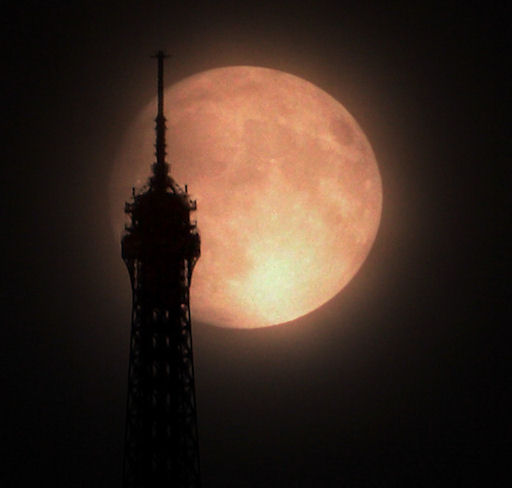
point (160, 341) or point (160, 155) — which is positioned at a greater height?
point (160, 155)

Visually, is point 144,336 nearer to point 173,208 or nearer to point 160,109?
point 173,208

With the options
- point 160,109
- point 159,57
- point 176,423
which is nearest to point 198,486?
point 176,423

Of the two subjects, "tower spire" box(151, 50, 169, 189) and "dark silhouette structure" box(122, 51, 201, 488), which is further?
"tower spire" box(151, 50, 169, 189)

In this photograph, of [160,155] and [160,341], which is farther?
[160,155]

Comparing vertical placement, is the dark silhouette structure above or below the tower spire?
below

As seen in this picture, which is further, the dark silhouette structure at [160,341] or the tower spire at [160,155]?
the tower spire at [160,155]

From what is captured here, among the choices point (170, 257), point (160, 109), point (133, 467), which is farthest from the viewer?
point (160, 109)

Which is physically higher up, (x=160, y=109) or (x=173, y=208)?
(x=160, y=109)

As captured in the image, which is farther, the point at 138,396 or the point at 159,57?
the point at 159,57
